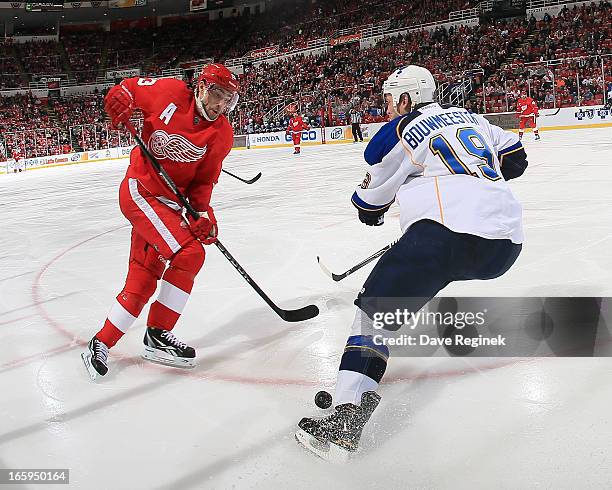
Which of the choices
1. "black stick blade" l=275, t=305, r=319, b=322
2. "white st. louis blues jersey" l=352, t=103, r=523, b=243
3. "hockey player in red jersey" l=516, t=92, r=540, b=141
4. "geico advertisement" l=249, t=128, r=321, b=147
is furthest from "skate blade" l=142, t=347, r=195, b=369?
"geico advertisement" l=249, t=128, r=321, b=147

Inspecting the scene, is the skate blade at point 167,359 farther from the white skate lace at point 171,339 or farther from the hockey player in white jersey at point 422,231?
the hockey player in white jersey at point 422,231

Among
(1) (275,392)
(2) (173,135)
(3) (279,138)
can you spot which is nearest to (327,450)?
(1) (275,392)

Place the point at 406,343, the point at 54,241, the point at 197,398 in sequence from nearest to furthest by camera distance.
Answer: the point at 197,398
the point at 406,343
the point at 54,241

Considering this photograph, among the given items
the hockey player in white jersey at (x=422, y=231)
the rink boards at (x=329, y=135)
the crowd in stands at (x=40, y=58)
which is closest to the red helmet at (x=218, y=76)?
the hockey player in white jersey at (x=422, y=231)

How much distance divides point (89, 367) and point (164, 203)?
73cm

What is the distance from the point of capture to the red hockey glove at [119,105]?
2.53 meters

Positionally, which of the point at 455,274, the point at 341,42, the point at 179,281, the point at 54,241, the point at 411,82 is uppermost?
the point at 341,42

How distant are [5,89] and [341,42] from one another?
679 inches

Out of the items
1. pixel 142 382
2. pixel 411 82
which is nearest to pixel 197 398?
pixel 142 382

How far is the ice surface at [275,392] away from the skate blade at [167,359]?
0.05m

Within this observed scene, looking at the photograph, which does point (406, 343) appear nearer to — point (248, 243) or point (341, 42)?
point (248, 243)

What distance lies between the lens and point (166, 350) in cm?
267

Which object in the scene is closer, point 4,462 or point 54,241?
point 4,462

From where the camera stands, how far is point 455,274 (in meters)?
1.91
